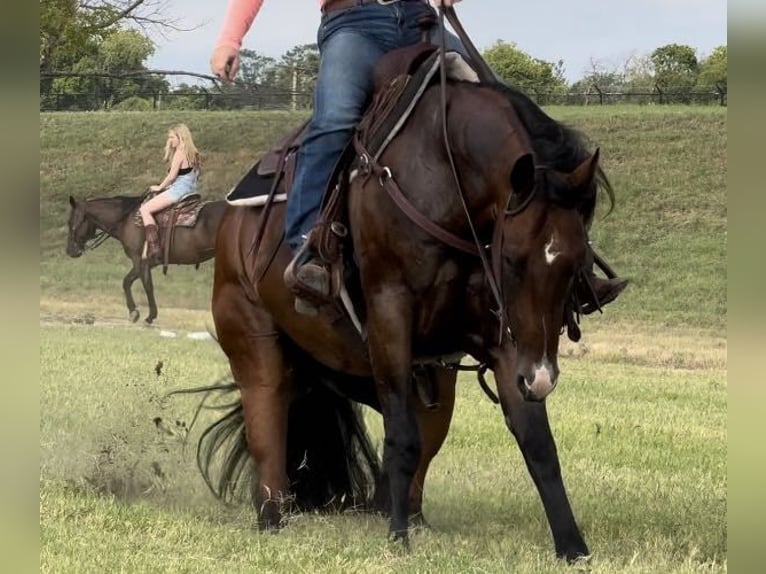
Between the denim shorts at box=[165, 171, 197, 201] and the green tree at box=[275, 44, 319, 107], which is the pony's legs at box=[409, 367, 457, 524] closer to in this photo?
the denim shorts at box=[165, 171, 197, 201]

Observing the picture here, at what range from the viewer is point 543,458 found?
187 inches

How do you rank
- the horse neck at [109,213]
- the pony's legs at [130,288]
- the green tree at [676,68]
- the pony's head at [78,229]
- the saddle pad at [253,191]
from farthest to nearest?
the green tree at [676,68]
the pony's head at [78,229]
the horse neck at [109,213]
the pony's legs at [130,288]
the saddle pad at [253,191]

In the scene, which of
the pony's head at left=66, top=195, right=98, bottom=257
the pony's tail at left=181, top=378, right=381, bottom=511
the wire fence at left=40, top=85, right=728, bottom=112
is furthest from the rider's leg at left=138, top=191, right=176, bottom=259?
the pony's tail at left=181, top=378, right=381, bottom=511

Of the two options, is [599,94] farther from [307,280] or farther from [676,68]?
[307,280]

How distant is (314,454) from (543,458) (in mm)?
1834

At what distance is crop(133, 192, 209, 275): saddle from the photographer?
16.7 m

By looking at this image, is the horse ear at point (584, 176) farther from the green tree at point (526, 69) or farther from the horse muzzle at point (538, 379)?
the green tree at point (526, 69)

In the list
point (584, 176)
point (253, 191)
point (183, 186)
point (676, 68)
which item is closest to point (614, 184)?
point (183, 186)

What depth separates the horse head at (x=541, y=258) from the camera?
13.5ft

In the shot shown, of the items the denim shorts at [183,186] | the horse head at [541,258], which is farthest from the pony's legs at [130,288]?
the horse head at [541,258]

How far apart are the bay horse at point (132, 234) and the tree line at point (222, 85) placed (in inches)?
79.9

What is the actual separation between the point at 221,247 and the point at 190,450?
1.58 meters

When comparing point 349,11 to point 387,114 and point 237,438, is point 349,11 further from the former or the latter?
point 237,438

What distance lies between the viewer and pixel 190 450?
23.3ft
